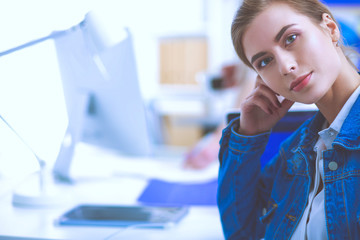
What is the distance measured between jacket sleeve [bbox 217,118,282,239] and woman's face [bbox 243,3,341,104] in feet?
0.62

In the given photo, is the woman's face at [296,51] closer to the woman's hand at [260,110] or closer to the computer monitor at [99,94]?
the woman's hand at [260,110]

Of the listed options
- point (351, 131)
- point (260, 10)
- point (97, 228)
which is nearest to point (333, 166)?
point (351, 131)

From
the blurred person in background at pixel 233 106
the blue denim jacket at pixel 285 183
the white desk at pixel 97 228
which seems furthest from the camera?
the blurred person in background at pixel 233 106

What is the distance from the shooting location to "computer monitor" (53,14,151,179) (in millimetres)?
1075

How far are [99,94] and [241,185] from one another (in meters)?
0.58

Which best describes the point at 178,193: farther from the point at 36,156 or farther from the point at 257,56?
the point at 257,56

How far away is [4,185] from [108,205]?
1.49 ft

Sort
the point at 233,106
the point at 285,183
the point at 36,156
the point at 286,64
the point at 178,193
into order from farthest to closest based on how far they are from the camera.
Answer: the point at 233,106 → the point at 178,193 → the point at 36,156 → the point at 285,183 → the point at 286,64

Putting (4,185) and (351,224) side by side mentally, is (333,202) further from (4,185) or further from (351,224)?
(4,185)

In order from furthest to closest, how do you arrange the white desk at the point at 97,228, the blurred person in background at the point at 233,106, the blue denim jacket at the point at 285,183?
1. the blurred person in background at the point at 233,106
2. the white desk at the point at 97,228
3. the blue denim jacket at the point at 285,183

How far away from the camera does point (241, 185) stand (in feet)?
3.04

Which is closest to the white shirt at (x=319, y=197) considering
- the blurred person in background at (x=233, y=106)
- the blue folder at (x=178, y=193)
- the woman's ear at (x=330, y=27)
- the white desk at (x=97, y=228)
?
the woman's ear at (x=330, y=27)

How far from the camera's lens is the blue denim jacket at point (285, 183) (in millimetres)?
698

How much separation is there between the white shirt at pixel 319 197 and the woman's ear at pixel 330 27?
0.35ft
